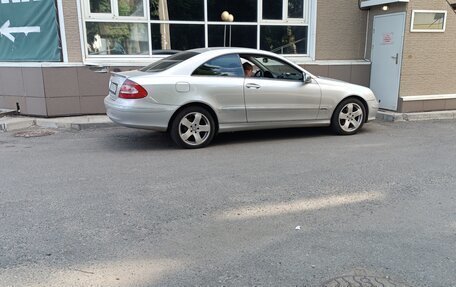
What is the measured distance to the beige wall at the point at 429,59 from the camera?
944 centimetres

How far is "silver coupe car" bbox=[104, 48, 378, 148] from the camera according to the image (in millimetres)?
6504

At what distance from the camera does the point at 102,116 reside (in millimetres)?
9273

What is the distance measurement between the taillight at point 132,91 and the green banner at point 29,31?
11.3 feet

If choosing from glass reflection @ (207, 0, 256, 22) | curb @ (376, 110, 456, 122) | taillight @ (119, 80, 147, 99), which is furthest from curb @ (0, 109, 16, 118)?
curb @ (376, 110, 456, 122)

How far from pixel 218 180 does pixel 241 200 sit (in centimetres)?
75

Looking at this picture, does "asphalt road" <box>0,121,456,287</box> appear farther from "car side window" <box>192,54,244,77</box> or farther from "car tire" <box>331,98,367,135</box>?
"car side window" <box>192,54,244,77</box>

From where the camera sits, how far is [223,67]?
6.96 meters

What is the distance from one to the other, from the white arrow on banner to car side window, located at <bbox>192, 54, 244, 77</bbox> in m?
4.56

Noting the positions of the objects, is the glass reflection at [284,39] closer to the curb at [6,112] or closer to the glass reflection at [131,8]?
the glass reflection at [131,8]

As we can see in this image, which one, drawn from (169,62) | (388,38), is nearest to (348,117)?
(388,38)

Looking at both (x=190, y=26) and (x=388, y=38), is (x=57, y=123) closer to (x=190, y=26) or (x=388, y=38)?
(x=190, y=26)

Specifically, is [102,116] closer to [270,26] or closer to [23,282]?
[270,26]

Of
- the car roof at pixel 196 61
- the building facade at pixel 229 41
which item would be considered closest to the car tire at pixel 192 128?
the car roof at pixel 196 61

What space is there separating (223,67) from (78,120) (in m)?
3.68
